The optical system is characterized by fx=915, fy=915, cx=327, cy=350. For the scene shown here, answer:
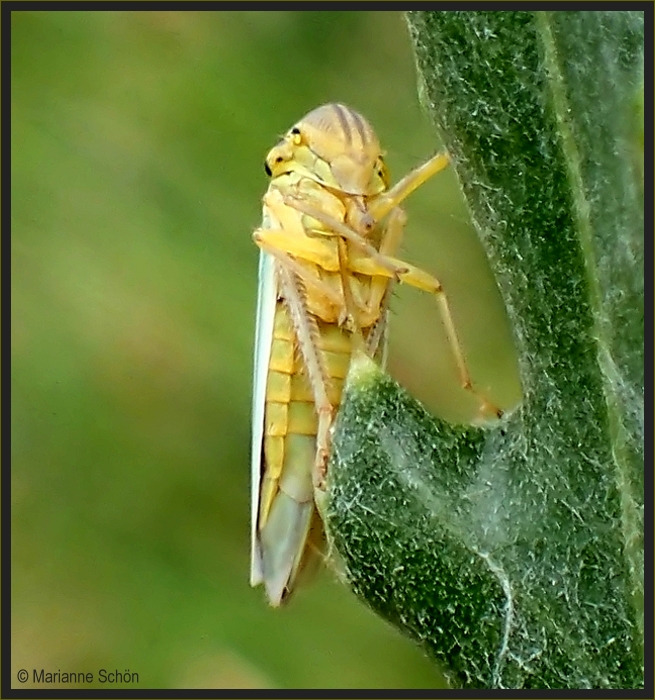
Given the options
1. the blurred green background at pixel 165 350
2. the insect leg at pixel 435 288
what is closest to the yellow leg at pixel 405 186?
the insect leg at pixel 435 288

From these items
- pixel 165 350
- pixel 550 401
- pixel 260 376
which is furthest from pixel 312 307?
pixel 165 350

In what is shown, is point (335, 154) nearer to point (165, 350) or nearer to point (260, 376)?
point (260, 376)

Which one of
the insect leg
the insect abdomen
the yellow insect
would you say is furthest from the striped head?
the insect abdomen

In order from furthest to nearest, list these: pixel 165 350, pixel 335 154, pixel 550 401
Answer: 1. pixel 165 350
2. pixel 335 154
3. pixel 550 401

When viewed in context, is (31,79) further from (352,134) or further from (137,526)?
(352,134)

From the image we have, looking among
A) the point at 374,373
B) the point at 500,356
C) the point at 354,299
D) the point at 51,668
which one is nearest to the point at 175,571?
the point at 51,668

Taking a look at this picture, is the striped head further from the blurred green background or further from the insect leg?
the blurred green background
